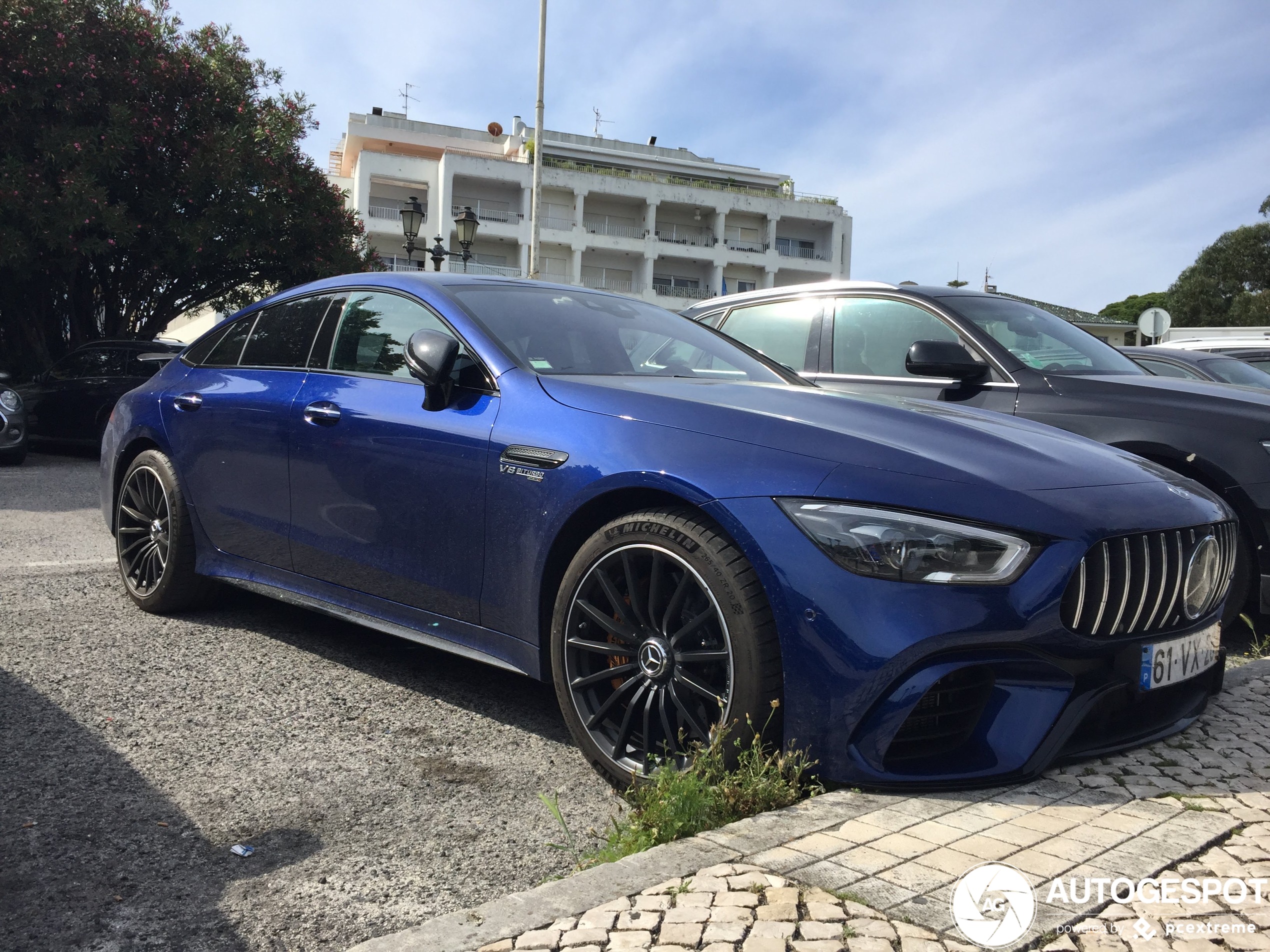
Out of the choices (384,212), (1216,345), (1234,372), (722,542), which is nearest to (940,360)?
(722,542)

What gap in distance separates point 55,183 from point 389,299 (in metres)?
16.7

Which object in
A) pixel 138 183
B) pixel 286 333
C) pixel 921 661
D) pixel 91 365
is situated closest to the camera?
pixel 921 661

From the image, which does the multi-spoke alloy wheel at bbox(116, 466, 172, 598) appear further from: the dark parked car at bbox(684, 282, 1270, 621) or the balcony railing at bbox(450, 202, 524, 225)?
the balcony railing at bbox(450, 202, 524, 225)

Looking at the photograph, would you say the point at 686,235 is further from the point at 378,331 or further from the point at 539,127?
the point at 378,331

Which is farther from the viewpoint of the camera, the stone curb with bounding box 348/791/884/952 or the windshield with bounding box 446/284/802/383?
the windshield with bounding box 446/284/802/383

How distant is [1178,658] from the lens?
2.93 meters

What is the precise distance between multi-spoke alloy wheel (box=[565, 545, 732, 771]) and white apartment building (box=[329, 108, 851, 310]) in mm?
47873

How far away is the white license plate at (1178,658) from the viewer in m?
2.80

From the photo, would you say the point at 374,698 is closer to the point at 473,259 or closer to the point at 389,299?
the point at 389,299

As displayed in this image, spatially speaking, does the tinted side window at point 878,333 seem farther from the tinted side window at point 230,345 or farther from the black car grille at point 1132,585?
the tinted side window at point 230,345

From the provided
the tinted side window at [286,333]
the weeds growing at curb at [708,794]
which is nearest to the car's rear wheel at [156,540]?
the tinted side window at [286,333]

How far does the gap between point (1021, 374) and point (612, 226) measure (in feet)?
174

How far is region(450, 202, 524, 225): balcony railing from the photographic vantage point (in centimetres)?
5306

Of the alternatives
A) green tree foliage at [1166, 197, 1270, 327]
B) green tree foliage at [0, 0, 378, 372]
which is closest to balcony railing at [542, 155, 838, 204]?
green tree foliage at [1166, 197, 1270, 327]
